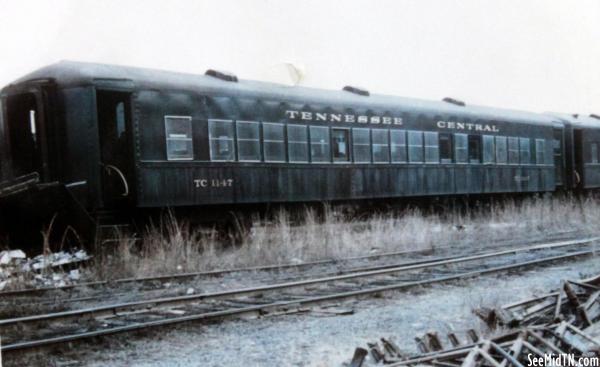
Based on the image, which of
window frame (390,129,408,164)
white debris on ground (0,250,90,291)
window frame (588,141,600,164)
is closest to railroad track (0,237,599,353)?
white debris on ground (0,250,90,291)

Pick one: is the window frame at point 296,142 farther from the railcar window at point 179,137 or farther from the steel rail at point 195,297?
the steel rail at point 195,297

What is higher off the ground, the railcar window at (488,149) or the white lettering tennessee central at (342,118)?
the white lettering tennessee central at (342,118)

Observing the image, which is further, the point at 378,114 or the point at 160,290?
the point at 378,114

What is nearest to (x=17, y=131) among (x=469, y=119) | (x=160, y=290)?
(x=160, y=290)

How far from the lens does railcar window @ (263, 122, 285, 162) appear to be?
1284cm

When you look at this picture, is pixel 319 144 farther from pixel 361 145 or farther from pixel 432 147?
pixel 432 147

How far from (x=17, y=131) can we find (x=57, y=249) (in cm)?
217

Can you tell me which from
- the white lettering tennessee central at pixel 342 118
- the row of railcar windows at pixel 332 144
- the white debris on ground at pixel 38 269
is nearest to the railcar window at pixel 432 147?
the row of railcar windows at pixel 332 144

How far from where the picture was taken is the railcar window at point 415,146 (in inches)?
636

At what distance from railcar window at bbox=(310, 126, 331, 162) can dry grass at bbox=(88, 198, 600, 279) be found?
3.60ft

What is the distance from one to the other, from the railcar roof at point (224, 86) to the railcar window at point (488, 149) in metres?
0.62

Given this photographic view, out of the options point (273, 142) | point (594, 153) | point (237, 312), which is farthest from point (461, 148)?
point (237, 312)

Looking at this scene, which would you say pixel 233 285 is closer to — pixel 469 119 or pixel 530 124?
pixel 469 119

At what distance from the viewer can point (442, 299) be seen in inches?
298
